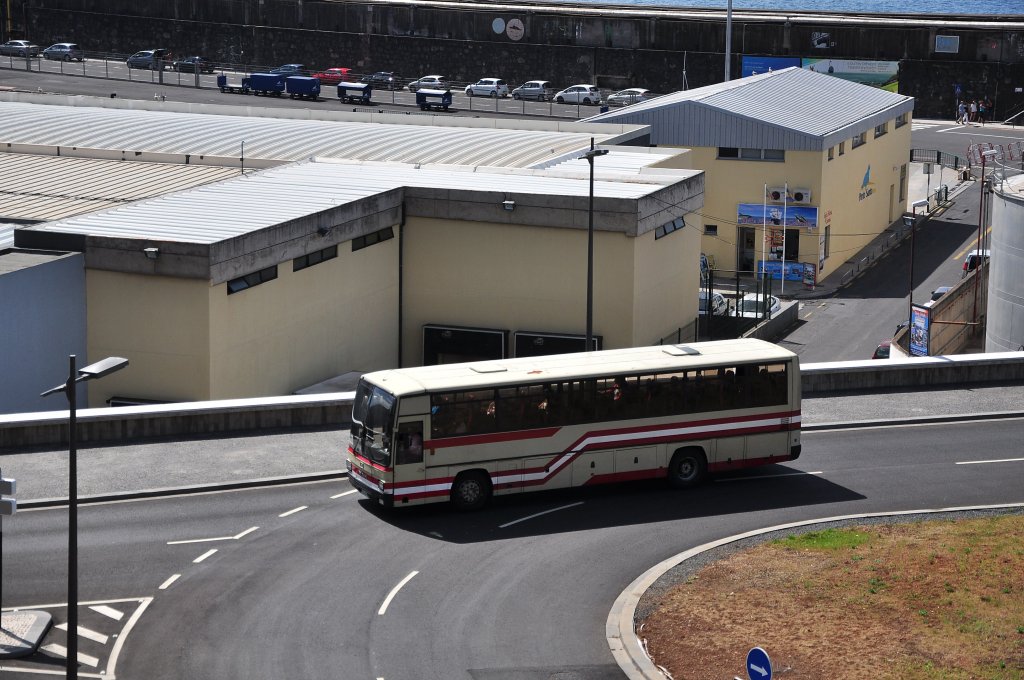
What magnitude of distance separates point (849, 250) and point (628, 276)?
3633cm

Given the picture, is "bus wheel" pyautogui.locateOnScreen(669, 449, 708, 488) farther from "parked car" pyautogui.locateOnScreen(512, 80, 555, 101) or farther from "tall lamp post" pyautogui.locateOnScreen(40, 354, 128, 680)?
"parked car" pyautogui.locateOnScreen(512, 80, 555, 101)

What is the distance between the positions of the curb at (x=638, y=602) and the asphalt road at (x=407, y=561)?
0.26 metres

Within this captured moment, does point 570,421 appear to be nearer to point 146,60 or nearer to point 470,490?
point 470,490

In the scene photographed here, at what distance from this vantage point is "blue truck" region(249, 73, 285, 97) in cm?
11750

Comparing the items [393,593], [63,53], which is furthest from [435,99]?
[393,593]

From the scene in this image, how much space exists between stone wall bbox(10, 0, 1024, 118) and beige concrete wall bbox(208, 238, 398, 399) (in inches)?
2893

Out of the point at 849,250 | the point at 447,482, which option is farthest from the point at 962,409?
the point at 849,250

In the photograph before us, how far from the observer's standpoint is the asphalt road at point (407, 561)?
24.0 m

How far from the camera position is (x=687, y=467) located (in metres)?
32.7

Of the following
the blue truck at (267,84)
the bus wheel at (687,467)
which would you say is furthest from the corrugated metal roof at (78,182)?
the blue truck at (267,84)

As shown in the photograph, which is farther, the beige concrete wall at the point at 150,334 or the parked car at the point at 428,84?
the parked car at the point at 428,84

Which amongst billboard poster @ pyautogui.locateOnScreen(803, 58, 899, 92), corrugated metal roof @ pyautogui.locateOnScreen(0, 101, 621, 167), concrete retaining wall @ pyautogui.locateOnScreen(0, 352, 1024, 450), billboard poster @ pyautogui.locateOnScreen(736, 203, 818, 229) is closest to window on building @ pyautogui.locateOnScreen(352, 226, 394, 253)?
concrete retaining wall @ pyautogui.locateOnScreen(0, 352, 1024, 450)

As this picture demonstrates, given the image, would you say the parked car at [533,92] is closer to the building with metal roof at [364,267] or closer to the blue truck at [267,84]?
the blue truck at [267,84]

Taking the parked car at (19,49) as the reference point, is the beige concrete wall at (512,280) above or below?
below
